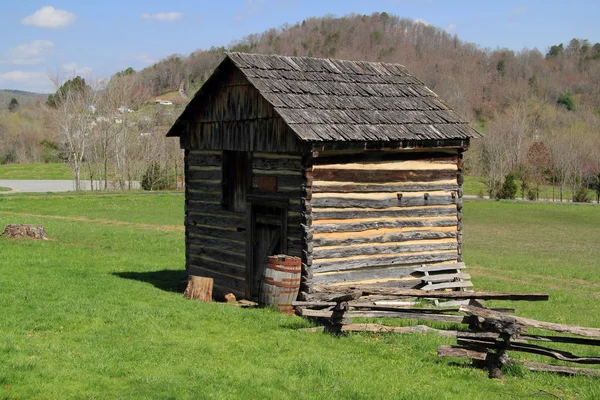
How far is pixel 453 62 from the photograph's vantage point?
184 metres

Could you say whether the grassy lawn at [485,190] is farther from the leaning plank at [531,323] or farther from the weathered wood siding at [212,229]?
the leaning plank at [531,323]

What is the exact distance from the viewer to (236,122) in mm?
15898

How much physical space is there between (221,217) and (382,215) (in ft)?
13.1

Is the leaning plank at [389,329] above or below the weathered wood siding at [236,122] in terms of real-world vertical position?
below

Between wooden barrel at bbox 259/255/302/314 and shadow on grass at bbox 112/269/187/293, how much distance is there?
12.3ft

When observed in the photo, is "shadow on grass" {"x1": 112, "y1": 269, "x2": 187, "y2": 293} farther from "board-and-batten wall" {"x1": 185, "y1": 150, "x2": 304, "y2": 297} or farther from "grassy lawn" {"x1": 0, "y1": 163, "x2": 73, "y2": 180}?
"grassy lawn" {"x1": 0, "y1": 163, "x2": 73, "y2": 180}

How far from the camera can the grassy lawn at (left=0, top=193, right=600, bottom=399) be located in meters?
8.90

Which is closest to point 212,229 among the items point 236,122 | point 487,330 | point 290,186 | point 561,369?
point 236,122

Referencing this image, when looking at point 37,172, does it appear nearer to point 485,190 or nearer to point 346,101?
point 485,190

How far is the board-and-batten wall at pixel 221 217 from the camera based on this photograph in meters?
14.6

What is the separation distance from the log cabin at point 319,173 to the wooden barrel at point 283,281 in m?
0.28

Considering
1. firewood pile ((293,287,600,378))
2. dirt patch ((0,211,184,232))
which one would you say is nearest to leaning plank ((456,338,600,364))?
firewood pile ((293,287,600,378))

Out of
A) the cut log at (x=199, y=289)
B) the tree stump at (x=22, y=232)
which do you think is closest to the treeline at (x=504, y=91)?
the tree stump at (x=22, y=232)

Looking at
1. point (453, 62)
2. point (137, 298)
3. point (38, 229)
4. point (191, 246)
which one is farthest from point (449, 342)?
point (453, 62)
